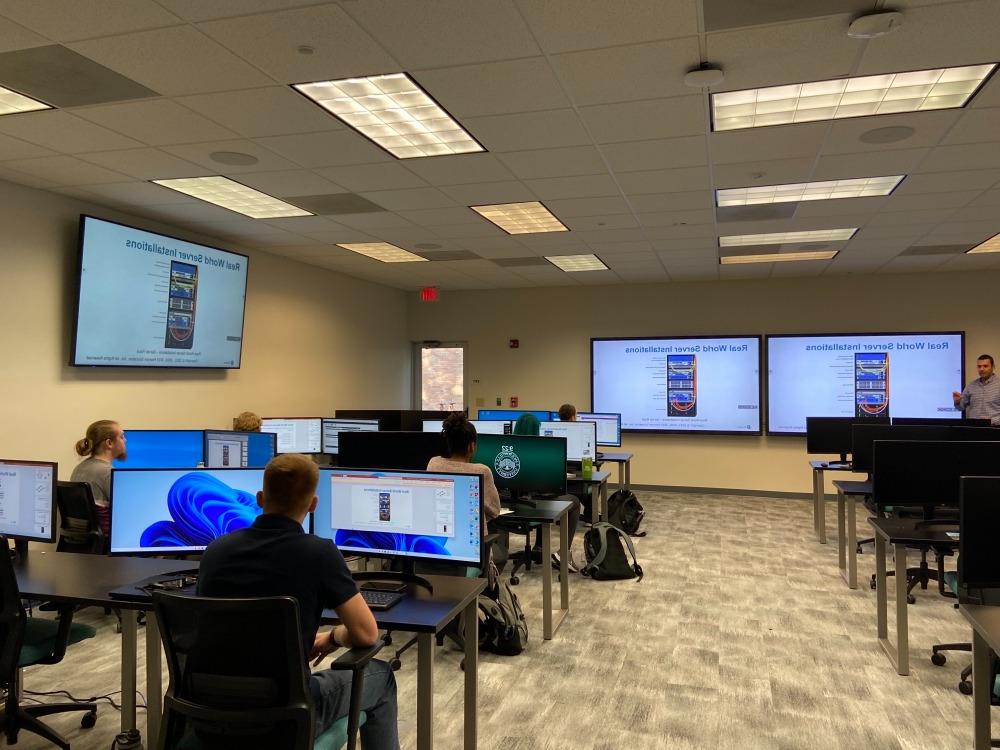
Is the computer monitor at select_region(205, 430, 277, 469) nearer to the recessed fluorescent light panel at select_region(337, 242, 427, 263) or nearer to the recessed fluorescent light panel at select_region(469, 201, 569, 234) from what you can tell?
the recessed fluorescent light panel at select_region(469, 201, 569, 234)

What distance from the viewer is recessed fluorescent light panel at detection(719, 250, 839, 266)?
23.3 ft

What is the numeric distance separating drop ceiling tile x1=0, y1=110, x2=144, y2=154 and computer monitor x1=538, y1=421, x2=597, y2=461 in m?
3.66

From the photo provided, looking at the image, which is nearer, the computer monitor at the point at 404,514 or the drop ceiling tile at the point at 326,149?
the computer monitor at the point at 404,514

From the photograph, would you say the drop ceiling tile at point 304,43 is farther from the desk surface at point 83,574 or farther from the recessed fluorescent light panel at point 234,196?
the desk surface at point 83,574

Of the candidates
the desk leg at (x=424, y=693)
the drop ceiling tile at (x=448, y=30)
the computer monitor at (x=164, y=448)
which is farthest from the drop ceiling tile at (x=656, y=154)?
the computer monitor at (x=164, y=448)

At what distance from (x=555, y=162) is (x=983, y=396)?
5781mm

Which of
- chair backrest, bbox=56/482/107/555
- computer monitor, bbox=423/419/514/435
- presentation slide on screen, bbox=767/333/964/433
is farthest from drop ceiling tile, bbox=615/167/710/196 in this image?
presentation slide on screen, bbox=767/333/964/433

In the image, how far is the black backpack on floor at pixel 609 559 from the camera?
491 centimetres

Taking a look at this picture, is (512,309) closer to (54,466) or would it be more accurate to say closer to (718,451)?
(718,451)

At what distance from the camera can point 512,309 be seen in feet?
31.8

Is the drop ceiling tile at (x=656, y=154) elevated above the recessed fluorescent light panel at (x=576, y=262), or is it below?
below

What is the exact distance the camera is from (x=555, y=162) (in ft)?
13.3

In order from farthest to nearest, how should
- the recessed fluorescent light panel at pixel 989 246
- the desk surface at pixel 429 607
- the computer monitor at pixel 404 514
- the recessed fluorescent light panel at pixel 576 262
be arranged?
1. the recessed fluorescent light panel at pixel 576 262
2. the recessed fluorescent light panel at pixel 989 246
3. the computer monitor at pixel 404 514
4. the desk surface at pixel 429 607

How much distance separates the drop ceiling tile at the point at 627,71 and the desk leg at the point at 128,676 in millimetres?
2835
